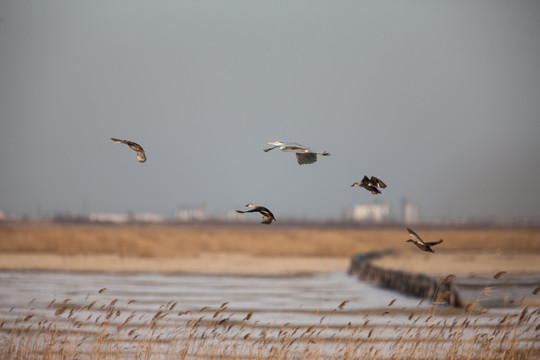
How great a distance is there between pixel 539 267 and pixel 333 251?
19487 millimetres

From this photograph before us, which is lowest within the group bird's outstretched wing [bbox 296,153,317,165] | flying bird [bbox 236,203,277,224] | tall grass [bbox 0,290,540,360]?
tall grass [bbox 0,290,540,360]

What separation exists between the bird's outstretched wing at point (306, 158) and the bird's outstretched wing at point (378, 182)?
0.78m

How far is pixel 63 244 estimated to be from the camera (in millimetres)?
58062

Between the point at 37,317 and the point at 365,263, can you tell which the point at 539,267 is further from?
the point at 37,317

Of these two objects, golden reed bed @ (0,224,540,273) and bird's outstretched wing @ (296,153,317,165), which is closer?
bird's outstretched wing @ (296,153,317,165)

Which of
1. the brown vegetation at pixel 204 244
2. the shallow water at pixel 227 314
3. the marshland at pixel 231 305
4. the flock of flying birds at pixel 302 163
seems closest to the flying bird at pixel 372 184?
the flock of flying birds at pixel 302 163

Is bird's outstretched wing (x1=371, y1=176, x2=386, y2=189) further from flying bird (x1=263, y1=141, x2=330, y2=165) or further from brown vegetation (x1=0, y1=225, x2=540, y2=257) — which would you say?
brown vegetation (x1=0, y1=225, x2=540, y2=257)

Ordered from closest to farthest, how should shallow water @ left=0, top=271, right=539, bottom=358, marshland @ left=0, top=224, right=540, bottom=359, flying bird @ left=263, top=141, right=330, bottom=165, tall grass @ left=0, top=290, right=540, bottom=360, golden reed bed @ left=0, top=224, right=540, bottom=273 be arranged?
1. flying bird @ left=263, top=141, right=330, bottom=165
2. tall grass @ left=0, top=290, right=540, bottom=360
3. marshland @ left=0, top=224, right=540, bottom=359
4. shallow water @ left=0, top=271, right=539, bottom=358
5. golden reed bed @ left=0, top=224, right=540, bottom=273

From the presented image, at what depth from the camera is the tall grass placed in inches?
510

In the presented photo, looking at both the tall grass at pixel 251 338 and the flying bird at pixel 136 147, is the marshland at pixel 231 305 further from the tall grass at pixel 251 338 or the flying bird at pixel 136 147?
the flying bird at pixel 136 147

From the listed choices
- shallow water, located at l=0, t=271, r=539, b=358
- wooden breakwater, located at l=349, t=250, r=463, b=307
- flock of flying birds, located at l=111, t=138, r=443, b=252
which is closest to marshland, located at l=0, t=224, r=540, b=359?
shallow water, located at l=0, t=271, r=539, b=358

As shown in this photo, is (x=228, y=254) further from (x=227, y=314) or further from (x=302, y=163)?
(x=302, y=163)

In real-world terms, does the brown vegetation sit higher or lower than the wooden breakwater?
lower

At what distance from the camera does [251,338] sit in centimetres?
1738
